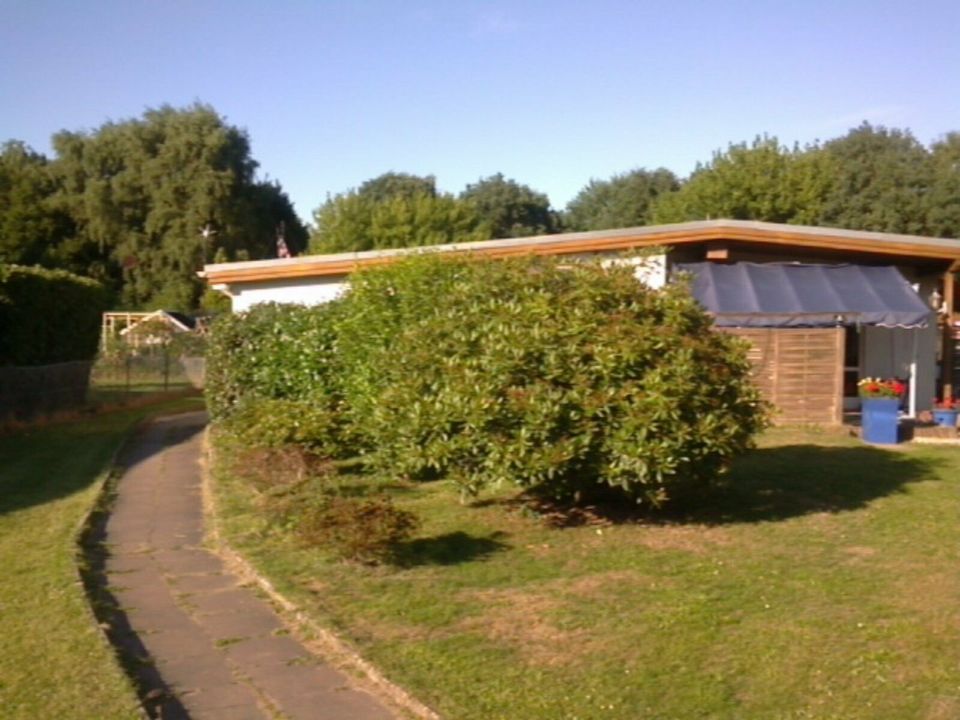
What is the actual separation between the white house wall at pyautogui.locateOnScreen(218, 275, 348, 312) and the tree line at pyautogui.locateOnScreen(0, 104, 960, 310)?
22.3 metres

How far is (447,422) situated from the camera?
10031mm

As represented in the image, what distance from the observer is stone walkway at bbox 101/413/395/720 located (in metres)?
6.45

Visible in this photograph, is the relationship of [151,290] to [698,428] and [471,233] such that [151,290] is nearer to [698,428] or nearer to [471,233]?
[471,233]

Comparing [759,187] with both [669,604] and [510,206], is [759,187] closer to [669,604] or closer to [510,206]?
→ [510,206]

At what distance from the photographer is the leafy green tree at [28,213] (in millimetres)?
51688

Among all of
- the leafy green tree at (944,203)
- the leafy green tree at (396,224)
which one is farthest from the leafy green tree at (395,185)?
the leafy green tree at (944,203)

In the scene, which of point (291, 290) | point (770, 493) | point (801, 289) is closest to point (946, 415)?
point (801, 289)

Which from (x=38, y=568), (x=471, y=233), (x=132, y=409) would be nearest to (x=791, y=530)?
(x=38, y=568)

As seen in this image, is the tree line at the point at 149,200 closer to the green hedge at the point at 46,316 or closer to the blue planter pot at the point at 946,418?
the green hedge at the point at 46,316

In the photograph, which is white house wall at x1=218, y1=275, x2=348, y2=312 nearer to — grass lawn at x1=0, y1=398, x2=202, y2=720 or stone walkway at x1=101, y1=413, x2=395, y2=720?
grass lawn at x1=0, y1=398, x2=202, y2=720

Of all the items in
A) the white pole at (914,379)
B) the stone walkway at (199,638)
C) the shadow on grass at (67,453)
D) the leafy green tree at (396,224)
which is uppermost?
the leafy green tree at (396,224)

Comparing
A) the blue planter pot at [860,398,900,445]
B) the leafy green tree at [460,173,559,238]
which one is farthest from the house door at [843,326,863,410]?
the leafy green tree at [460,173,559,238]

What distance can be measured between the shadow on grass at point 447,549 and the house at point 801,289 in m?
5.70

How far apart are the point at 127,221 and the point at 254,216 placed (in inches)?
229
